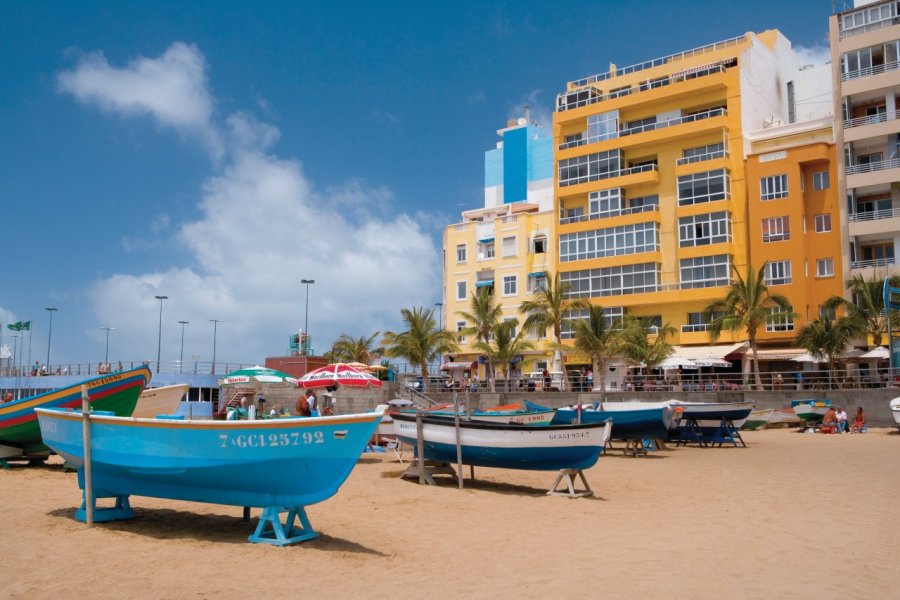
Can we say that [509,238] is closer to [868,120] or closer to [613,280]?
[613,280]

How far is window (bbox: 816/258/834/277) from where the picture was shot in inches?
1750

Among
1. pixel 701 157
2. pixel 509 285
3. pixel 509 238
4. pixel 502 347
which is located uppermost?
pixel 701 157

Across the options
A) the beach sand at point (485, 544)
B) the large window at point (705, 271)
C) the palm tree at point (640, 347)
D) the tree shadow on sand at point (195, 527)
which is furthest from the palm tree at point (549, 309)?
the tree shadow on sand at point (195, 527)

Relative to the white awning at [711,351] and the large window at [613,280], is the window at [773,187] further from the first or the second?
the white awning at [711,351]

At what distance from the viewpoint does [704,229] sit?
4834cm

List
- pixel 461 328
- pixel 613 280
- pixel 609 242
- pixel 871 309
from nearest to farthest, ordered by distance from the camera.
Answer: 1. pixel 871 309
2. pixel 613 280
3. pixel 609 242
4. pixel 461 328

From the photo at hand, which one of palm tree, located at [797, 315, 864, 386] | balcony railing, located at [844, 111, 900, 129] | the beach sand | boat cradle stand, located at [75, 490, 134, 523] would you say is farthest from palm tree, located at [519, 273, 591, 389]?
boat cradle stand, located at [75, 490, 134, 523]

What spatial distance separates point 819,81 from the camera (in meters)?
53.1

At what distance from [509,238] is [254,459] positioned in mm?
49518

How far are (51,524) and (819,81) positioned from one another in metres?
56.0

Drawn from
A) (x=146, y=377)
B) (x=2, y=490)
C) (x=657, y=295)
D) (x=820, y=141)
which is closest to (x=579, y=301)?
(x=657, y=295)

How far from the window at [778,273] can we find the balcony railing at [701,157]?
7.70 metres

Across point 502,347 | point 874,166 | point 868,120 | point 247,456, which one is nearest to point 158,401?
point 247,456

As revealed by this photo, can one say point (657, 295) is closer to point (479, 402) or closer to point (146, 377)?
point (479, 402)
